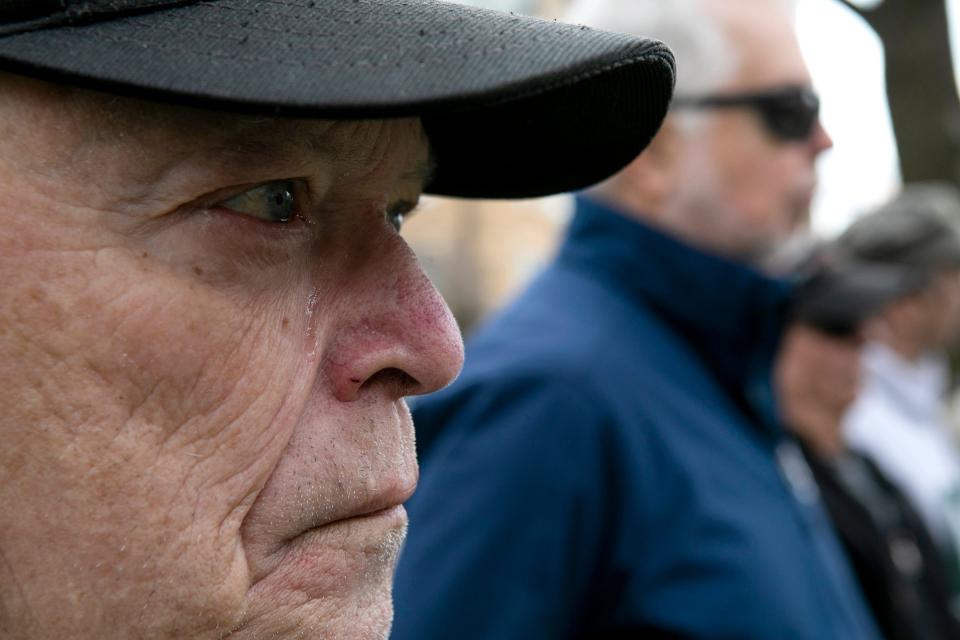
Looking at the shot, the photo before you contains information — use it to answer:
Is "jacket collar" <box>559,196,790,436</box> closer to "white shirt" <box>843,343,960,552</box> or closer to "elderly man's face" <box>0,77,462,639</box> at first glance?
"elderly man's face" <box>0,77,462,639</box>

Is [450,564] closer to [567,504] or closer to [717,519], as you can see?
[567,504]

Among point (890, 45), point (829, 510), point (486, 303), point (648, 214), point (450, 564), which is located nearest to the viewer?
point (450, 564)

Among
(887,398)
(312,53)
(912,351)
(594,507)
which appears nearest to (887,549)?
(887,398)

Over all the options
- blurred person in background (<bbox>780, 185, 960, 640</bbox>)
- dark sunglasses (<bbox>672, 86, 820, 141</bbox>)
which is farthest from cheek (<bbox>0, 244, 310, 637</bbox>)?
blurred person in background (<bbox>780, 185, 960, 640</bbox>)

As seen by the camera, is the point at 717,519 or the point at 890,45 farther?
the point at 890,45

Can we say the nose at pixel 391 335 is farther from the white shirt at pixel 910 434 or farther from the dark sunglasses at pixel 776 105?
the white shirt at pixel 910 434

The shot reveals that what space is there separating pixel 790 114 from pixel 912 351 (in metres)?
3.39

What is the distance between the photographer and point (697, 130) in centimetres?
354

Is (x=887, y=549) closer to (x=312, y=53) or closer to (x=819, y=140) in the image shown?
(x=819, y=140)

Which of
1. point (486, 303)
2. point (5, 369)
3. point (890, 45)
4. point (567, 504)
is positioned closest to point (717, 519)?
point (567, 504)

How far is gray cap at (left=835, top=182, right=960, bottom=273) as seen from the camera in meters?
6.11

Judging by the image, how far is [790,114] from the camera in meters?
3.59

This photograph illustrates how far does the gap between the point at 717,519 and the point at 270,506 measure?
5.61 ft

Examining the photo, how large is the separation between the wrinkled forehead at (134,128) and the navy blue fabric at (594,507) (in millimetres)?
1544
